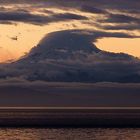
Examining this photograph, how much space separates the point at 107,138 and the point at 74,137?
642cm

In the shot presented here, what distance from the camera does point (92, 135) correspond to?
128 metres

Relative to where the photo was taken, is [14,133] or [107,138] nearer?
[107,138]

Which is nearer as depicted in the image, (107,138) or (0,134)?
(107,138)

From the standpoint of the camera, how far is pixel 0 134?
13212 cm

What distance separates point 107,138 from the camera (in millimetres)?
120875

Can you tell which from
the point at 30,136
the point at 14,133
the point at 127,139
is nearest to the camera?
the point at 127,139

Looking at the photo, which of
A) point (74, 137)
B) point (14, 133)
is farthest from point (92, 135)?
point (14, 133)

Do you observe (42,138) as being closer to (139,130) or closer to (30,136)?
(30,136)

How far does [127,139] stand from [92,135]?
40.0 ft

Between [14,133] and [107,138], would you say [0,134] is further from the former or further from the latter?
[107,138]

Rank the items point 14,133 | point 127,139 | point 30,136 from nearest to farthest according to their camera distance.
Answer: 1. point 127,139
2. point 30,136
3. point 14,133

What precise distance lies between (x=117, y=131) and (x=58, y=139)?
22102mm

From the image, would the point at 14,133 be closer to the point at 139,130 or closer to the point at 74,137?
the point at 74,137

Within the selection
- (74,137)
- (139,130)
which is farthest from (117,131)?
(74,137)
